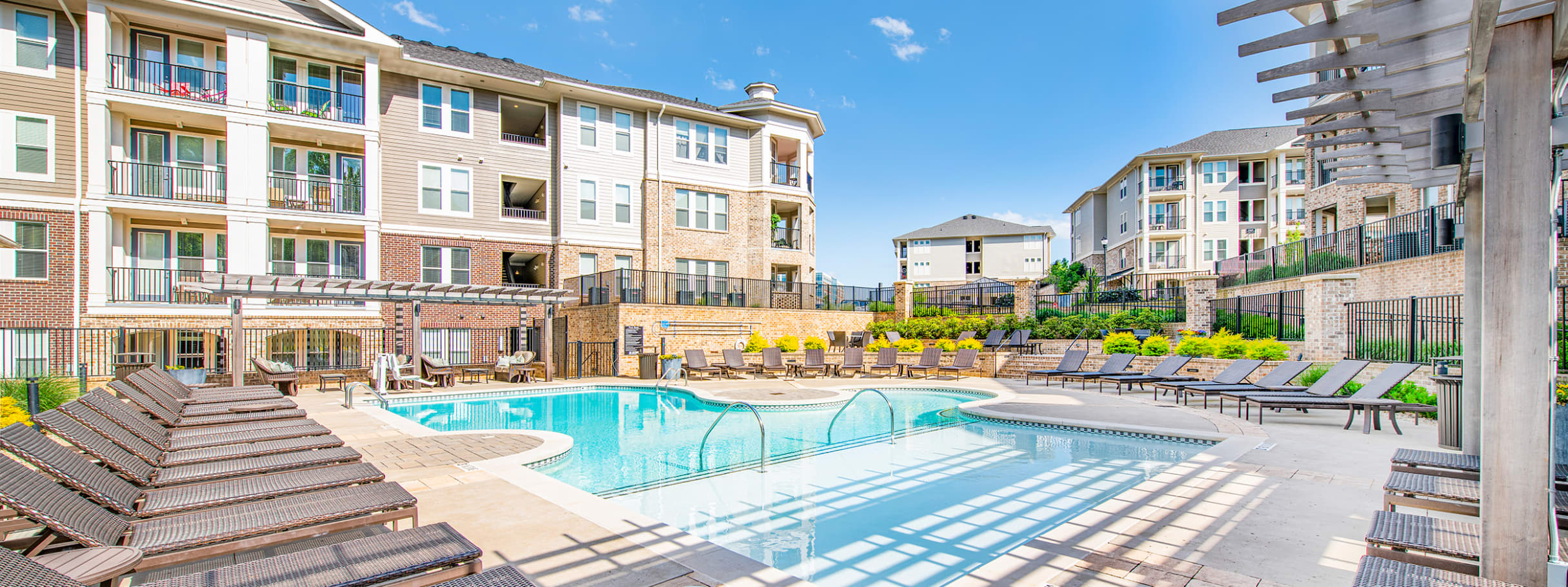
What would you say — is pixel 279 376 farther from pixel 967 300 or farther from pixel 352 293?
pixel 967 300

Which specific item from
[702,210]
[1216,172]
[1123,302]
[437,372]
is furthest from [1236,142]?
[437,372]

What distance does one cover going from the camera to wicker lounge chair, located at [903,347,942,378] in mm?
18234

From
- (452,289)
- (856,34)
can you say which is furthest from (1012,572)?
(856,34)

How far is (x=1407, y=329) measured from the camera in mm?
13242

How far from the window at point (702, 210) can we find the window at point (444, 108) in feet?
23.6

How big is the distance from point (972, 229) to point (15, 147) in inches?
2262

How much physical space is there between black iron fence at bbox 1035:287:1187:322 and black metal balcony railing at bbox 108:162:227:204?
78.2 feet

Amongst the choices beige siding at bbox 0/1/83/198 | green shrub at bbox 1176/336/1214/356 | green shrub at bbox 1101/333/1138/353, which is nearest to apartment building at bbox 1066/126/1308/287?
green shrub at bbox 1101/333/1138/353

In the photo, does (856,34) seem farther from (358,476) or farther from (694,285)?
(358,476)

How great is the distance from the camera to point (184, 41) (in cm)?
1816

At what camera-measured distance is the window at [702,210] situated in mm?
25203

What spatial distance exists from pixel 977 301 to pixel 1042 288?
84.4 ft

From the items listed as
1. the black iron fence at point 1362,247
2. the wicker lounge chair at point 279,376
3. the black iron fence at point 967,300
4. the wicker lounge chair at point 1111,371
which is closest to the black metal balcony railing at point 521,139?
the wicker lounge chair at point 279,376

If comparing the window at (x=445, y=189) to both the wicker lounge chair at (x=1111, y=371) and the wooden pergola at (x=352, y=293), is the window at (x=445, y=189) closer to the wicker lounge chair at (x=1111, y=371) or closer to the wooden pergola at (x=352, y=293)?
the wooden pergola at (x=352, y=293)
